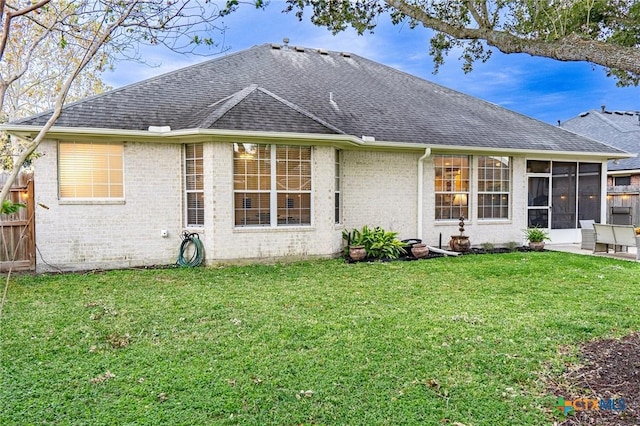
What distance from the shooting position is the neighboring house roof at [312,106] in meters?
9.53

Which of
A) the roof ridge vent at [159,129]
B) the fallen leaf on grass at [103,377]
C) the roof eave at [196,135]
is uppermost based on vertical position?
the roof ridge vent at [159,129]

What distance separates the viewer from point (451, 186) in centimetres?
1245

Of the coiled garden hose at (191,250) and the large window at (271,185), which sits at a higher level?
the large window at (271,185)

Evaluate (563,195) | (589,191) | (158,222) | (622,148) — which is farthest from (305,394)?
(622,148)

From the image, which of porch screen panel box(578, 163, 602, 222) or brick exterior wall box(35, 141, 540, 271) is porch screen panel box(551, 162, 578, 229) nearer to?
porch screen panel box(578, 163, 602, 222)

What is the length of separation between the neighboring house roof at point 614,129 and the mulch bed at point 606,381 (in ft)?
56.4

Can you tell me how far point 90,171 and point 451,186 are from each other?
961 centimetres

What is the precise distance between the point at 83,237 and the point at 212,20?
23.4 feet

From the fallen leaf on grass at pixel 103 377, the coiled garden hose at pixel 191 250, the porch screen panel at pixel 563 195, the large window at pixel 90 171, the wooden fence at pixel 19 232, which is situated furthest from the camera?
the porch screen panel at pixel 563 195

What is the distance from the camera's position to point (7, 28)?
2459 millimetres

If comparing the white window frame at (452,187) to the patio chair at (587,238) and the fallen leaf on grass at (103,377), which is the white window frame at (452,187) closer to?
the patio chair at (587,238)

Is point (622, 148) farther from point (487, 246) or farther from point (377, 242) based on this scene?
point (377, 242)

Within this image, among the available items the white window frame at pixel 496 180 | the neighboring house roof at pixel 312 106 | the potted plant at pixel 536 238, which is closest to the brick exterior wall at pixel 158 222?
the neighboring house roof at pixel 312 106

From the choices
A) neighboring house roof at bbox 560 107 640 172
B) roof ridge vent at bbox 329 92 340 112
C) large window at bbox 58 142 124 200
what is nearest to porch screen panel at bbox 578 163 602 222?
neighboring house roof at bbox 560 107 640 172
